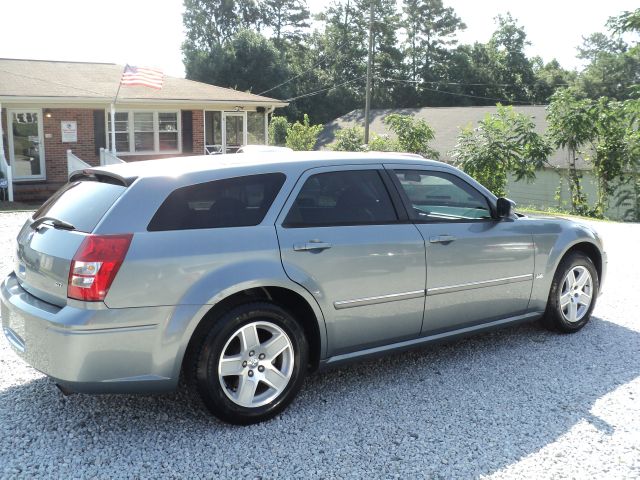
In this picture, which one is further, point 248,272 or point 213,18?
point 213,18

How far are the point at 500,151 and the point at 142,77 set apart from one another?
11.0 metres

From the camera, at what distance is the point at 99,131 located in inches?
800

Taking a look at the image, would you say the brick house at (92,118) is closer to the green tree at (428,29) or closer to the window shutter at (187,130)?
the window shutter at (187,130)

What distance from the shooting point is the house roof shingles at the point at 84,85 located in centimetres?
1895

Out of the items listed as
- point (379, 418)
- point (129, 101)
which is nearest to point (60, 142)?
point (129, 101)

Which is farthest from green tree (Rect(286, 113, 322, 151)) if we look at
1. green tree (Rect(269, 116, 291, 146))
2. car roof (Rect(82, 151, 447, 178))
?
car roof (Rect(82, 151, 447, 178))

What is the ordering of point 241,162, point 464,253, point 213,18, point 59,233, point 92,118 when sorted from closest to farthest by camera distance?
point 59,233 → point 241,162 → point 464,253 → point 92,118 → point 213,18

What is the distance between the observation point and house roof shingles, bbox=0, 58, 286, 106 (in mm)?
18953

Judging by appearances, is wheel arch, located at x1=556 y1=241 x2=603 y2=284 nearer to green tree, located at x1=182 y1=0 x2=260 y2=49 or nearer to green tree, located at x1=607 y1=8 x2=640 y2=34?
green tree, located at x1=607 y1=8 x2=640 y2=34

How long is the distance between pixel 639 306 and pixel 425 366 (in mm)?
3110

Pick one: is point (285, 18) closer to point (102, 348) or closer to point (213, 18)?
point (213, 18)

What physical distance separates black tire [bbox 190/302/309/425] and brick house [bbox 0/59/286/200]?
618 inches

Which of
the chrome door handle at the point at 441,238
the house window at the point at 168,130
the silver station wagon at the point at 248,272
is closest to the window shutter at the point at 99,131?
the house window at the point at 168,130

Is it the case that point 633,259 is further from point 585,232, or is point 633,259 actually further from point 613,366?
point 613,366
